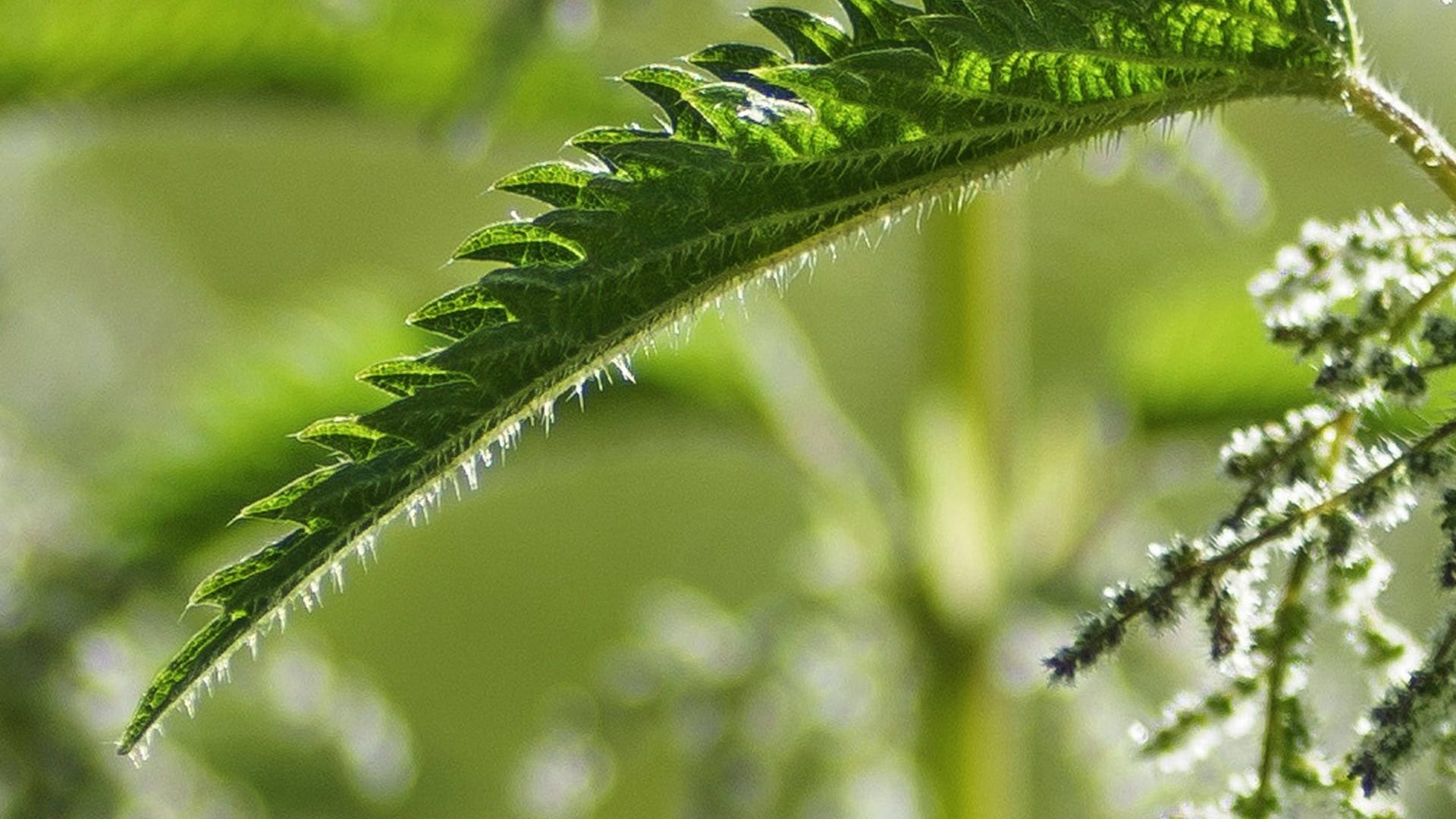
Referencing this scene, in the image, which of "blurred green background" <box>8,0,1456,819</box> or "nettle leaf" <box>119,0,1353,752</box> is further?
"blurred green background" <box>8,0,1456,819</box>

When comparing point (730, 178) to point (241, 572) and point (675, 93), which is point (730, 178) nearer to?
point (675, 93)

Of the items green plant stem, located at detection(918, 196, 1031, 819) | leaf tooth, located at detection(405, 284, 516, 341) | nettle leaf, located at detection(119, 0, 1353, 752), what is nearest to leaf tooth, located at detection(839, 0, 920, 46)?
nettle leaf, located at detection(119, 0, 1353, 752)

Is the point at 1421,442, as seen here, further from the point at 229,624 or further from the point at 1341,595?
the point at 229,624

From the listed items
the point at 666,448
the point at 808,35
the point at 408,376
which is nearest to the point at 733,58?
the point at 808,35

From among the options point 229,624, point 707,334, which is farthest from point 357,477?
point 707,334

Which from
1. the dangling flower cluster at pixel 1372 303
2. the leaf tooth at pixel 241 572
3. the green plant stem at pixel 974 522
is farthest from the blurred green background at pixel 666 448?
the leaf tooth at pixel 241 572

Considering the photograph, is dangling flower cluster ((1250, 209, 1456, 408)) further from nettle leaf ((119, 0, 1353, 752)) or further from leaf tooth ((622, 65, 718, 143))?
leaf tooth ((622, 65, 718, 143))

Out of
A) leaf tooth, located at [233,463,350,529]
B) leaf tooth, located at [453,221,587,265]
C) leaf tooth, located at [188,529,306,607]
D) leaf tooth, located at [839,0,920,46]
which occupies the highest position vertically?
leaf tooth, located at [839,0,920,46]

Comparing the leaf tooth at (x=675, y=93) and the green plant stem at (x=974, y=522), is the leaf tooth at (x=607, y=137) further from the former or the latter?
the green plant stem at (x=974, y=522)
